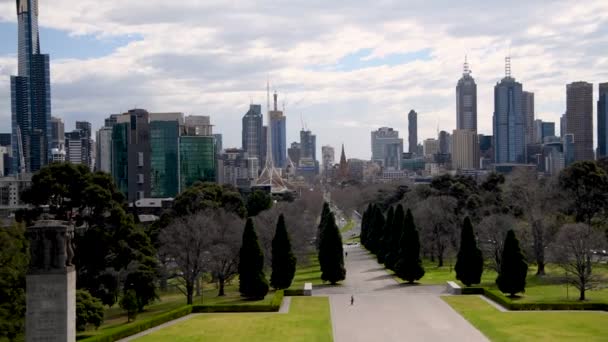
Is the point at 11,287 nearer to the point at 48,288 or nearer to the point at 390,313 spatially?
the point at 48,288

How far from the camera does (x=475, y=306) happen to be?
47.7m

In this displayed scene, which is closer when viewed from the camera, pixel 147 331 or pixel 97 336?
pixel 97 336

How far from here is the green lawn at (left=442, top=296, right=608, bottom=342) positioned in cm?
3728

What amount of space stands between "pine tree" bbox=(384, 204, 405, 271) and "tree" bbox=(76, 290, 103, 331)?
31155 millimetres

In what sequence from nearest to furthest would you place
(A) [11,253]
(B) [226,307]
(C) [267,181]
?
1. (A) [11,253]
2. (B) [226,307]
3. (C) [267,181]

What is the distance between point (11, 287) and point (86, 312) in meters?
4.22

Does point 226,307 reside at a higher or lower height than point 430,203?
lower

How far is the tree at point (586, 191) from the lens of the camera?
233 feet

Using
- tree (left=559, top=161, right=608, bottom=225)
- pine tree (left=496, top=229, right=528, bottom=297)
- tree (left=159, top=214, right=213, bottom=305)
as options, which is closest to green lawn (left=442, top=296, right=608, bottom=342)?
pine tree (left=496, top=229, right=528, bottom=297)

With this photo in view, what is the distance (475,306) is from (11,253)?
26.4 meters

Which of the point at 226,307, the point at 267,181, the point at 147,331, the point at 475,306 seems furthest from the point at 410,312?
the point at 267,181

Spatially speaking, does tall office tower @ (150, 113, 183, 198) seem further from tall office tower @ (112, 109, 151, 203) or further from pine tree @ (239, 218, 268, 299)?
pine tree @ (239, 218, 268, 299)

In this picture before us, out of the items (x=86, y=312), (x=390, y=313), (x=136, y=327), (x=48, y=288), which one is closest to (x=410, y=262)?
(x=390, y=313)

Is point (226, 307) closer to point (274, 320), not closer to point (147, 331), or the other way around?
point (274, 320)
